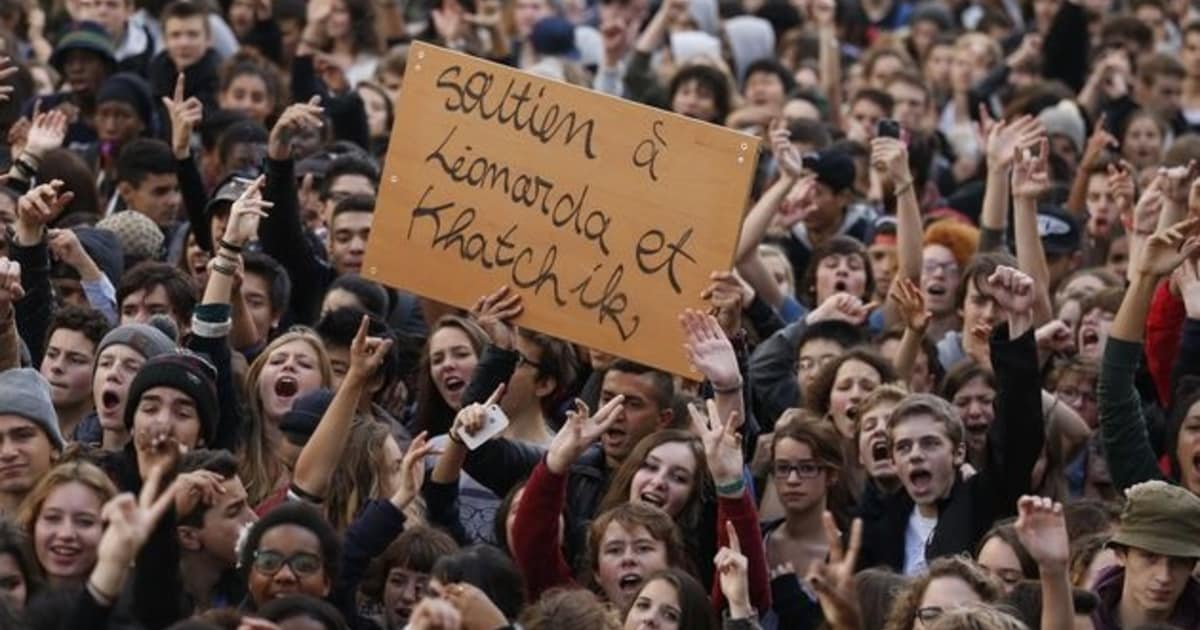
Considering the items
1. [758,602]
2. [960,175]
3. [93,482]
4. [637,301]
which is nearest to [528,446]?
[637,301]

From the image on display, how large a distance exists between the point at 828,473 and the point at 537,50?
750 centimetres

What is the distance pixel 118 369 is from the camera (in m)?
10.8

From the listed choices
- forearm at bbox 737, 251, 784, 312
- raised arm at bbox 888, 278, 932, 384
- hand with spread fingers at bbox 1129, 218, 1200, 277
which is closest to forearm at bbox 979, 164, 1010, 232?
forearm at bbox 737, 251, 784, 312

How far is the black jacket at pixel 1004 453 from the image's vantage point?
428 inches

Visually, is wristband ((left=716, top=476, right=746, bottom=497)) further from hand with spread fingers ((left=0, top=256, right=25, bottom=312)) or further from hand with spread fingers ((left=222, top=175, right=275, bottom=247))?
hand with spread fingers ((left=0, top=256, right=25, bottom=312))

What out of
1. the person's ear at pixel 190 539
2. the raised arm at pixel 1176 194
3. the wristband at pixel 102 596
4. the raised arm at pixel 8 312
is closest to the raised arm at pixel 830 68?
the raised arm at pixel 1176 194

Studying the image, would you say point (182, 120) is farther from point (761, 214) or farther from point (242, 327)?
point (761, 214)

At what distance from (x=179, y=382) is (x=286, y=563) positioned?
1.12 m

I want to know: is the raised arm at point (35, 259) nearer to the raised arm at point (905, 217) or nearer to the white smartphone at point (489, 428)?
the white smartphone at point (489, 428)

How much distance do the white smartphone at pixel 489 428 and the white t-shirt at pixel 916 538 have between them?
1367 mm

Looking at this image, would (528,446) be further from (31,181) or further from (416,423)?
(31,181)

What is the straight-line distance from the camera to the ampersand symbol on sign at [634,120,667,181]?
11.5 m

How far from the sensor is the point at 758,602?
1027 cm

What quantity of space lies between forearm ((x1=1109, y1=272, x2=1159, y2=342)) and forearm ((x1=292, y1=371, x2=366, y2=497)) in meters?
2.50
